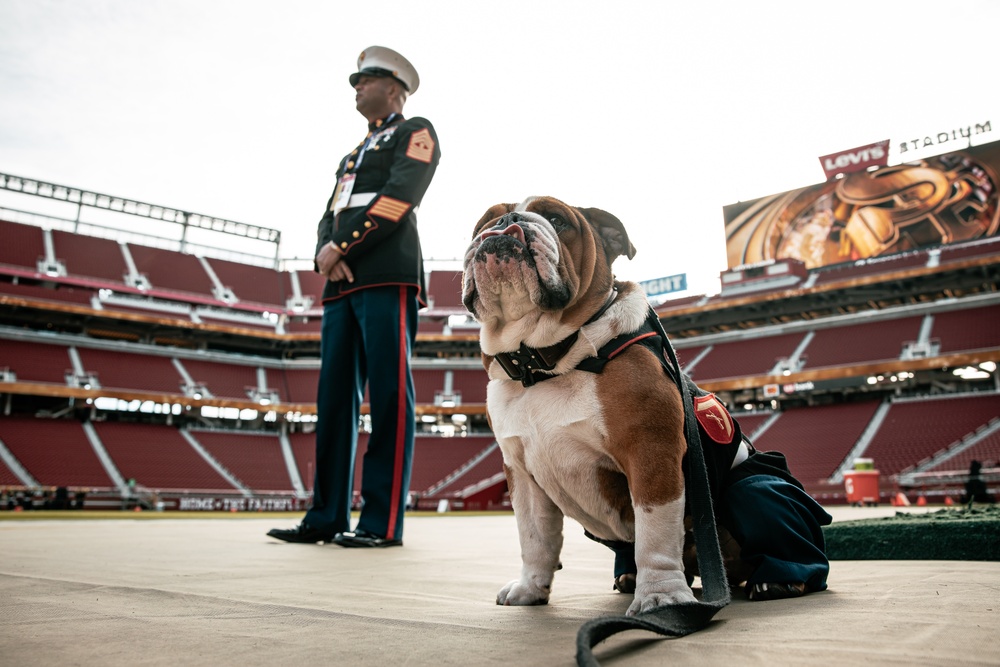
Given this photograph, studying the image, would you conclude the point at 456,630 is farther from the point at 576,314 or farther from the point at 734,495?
the point at 734,495

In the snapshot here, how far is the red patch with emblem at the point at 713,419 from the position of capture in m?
1.69

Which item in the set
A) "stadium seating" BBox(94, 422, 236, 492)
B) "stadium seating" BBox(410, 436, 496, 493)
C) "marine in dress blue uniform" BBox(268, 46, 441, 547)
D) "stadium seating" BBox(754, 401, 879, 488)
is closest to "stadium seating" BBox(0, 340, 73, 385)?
"stadium seating" BBox(94, 422, 236, 492)

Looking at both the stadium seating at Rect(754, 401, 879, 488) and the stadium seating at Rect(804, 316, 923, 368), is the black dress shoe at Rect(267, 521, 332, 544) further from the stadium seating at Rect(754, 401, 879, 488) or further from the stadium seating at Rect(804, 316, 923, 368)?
the stadium seating at Rect(804, 316, 923, 368)

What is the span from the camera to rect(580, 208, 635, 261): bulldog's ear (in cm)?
180

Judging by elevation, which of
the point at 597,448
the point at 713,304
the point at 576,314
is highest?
the point at 713,304

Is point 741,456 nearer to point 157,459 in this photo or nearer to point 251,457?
point 157,459

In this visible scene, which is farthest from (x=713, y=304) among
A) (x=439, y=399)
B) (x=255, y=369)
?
(x=255, y=369)

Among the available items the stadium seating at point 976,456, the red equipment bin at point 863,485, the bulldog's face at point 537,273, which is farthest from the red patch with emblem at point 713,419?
the stadium seating at point 976,456

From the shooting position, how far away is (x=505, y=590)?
1658 mm

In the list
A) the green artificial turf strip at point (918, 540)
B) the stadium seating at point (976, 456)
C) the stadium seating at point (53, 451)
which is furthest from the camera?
the stadium seating at point (53, 451)

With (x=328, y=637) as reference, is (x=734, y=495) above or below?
above

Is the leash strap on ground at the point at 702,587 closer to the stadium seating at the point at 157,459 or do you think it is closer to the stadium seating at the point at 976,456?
the stadium seating at the point at 976,456

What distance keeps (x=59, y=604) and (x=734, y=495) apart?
1.57 metres

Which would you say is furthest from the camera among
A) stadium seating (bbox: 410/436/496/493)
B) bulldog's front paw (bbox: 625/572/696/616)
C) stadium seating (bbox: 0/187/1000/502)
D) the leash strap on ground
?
stadium seating (bbox: 410/436/496/493)
